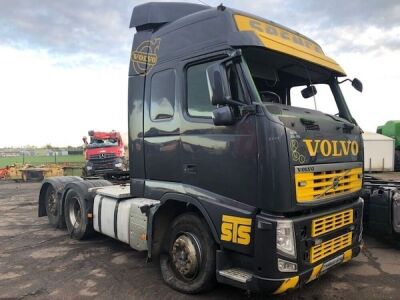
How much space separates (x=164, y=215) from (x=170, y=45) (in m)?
2.21

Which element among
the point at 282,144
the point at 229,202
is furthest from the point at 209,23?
the point at 229,202

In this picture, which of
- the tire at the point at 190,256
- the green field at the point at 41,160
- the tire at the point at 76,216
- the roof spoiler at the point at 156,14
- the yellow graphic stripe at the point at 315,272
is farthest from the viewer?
the green field at the point at 41,160

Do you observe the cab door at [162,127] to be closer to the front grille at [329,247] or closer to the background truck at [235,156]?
the background truck at [235,156]

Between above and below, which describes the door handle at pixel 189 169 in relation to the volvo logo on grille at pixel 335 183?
above

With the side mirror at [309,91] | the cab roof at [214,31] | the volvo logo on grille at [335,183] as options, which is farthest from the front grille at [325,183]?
the cab roof at [214,31]

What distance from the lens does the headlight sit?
152 inches

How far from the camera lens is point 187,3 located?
591cm

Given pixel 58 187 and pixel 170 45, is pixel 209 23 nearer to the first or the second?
pixel 170 45

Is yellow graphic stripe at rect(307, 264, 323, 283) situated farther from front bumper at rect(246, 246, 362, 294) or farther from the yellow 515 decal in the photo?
the yellow 515 decal

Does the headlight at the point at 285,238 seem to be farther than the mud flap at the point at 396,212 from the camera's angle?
No

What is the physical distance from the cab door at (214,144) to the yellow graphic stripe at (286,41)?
0.53 m

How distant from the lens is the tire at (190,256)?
4512mm

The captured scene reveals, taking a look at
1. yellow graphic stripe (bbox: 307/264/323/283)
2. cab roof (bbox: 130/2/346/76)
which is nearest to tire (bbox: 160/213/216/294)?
yellow graphic stripe (bbox: 307/264/323/283)

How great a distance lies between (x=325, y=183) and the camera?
14.1ft
